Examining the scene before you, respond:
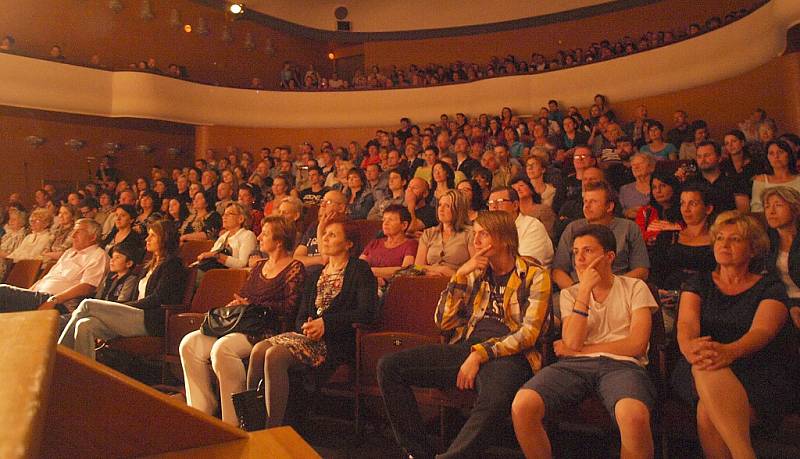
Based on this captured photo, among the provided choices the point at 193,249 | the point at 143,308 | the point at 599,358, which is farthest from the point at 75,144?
the point at 599,358

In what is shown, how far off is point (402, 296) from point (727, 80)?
5.90 m

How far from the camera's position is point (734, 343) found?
193 centimetres

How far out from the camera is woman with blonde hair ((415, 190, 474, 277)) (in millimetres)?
3215

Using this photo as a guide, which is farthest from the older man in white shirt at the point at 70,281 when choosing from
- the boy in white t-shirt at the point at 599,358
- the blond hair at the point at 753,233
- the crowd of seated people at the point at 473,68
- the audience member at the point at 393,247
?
the crowd of seated people at the point at 473,68

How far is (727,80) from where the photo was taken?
23.1ft

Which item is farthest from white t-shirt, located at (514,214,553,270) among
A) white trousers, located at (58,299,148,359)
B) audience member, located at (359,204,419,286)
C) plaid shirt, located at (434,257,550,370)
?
white trousers, located at (58,299,148,359)

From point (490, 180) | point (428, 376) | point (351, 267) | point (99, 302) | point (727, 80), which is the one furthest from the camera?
point (727, 80)

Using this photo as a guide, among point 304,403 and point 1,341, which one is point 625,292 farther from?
point 1,341

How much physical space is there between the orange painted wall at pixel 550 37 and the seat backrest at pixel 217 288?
7970mm

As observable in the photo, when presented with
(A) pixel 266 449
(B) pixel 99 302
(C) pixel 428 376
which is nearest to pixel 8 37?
(B) pixel 99 302

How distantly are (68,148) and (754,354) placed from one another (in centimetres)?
939

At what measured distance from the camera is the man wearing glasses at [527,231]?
10.1ft

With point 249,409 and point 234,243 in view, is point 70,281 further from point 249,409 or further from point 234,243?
point 249,409

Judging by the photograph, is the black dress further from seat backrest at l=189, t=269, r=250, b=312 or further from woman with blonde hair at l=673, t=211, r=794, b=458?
seat backrest at l=189, t=269, r=250, b=312
